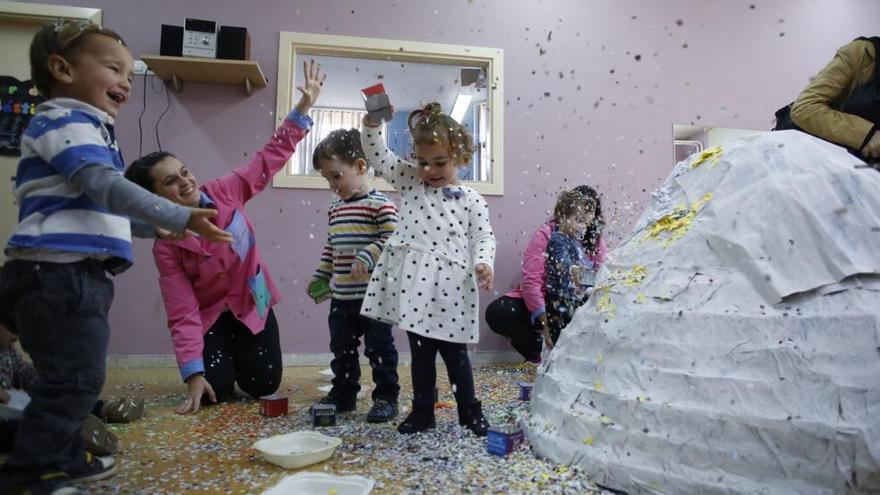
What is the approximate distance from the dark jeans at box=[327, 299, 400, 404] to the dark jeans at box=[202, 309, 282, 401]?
36 cm

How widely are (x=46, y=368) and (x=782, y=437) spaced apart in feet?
4.40

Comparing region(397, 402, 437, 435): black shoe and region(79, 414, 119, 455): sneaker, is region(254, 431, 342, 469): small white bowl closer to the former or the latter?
region(397, 402, 437, 435): black shoe

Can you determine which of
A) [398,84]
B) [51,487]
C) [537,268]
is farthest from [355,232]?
[398,84]

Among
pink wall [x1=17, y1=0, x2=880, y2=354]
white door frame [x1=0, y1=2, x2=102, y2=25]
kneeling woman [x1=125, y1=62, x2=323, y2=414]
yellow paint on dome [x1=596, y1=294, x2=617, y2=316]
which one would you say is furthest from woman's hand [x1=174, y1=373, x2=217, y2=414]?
white door frame [x1=0, y1=2, x2=102, y2=25]

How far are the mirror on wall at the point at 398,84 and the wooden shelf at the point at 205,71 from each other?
0.62 feet

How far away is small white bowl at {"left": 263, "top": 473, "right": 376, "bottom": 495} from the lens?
3.72 feet

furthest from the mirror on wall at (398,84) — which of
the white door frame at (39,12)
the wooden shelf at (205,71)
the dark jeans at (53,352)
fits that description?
the dark jeans at (53,352)

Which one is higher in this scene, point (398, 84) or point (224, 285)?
point (398, 84)

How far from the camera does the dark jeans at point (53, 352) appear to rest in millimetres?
998

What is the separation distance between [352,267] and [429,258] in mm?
399

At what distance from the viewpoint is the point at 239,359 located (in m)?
2.16

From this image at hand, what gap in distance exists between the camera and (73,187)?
3.49 ft

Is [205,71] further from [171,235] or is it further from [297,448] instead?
[297,448]

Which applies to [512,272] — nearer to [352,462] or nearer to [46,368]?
[352,462]
